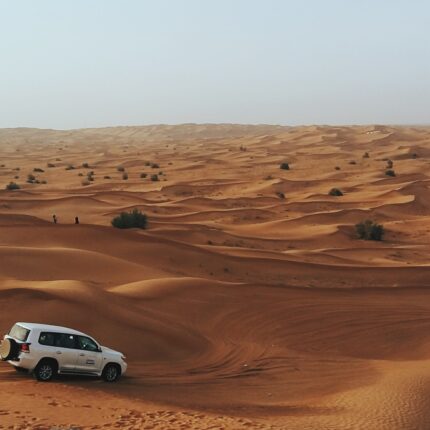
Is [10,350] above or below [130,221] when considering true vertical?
below

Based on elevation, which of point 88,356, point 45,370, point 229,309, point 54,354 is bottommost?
point 229,309

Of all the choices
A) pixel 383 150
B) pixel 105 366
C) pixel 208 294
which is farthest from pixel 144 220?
pixel 383 150

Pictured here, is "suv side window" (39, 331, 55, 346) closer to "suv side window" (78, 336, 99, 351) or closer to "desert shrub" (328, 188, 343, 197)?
"suv side window" (78, 336, 99, 351)

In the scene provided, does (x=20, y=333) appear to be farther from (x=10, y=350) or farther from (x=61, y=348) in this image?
(x=61, y=348)

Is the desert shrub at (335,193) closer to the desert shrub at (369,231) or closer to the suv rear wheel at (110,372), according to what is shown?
the desert shrub at (369,231)

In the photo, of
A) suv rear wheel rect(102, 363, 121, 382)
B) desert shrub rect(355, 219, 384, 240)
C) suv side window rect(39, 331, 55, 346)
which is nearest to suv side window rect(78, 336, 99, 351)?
suv rear wheel rect(102, 363, 121, 382)

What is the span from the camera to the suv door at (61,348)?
11.4 meters

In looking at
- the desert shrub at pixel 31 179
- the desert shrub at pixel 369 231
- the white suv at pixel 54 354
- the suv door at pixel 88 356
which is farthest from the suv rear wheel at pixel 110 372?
the desert shrub at pixel 31 179

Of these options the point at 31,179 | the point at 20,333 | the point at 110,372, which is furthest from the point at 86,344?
the point at 31,179

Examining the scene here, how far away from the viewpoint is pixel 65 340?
11711mm

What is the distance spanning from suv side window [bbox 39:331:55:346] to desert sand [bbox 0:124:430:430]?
61 centimetres

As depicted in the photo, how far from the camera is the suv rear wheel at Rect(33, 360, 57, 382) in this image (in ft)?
37.0

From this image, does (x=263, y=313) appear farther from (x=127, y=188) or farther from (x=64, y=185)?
(x=64, y=185)

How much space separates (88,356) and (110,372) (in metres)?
0.52
